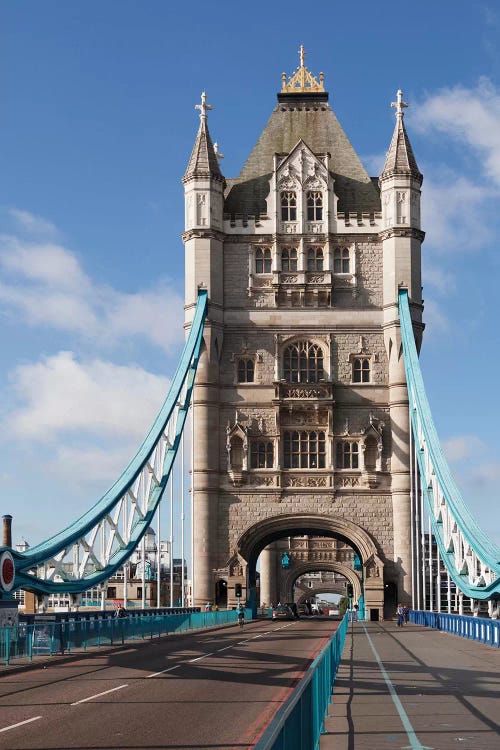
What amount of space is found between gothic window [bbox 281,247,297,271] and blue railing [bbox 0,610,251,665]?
26.8m

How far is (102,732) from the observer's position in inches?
640

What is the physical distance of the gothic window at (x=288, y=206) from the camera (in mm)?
71875

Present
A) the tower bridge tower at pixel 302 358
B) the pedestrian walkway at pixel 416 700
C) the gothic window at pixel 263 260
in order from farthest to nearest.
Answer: the gothic window at pixel 263 260
the tower bridge tower at pixel 302 358
the pedestrian walkway at pixel 416 700

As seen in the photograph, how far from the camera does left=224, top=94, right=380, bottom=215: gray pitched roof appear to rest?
238 ft

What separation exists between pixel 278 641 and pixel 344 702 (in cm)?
2246

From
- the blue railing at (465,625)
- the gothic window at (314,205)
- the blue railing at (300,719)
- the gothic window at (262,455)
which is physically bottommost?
the blue railing at (465,625)

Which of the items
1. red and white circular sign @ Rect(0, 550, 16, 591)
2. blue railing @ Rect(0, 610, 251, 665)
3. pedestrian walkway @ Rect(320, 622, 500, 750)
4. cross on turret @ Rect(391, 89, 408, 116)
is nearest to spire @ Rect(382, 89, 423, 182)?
cross on turret @ Rect(391, 89, 408, 116)

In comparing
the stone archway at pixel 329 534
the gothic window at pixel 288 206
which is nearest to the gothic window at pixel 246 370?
the stone archway at pixel 329 534

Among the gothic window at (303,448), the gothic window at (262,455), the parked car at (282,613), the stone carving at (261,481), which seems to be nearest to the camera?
the stone carving at (261,481)

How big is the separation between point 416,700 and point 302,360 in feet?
164

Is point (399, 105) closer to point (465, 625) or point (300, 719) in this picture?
point (465, 625)

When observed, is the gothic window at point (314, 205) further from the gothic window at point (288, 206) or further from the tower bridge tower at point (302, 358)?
the gothic window at point (288, 206)

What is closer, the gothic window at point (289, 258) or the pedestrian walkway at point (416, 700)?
the pedestrian walkway at point (416, 700)

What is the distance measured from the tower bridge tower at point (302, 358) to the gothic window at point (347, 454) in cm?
10
